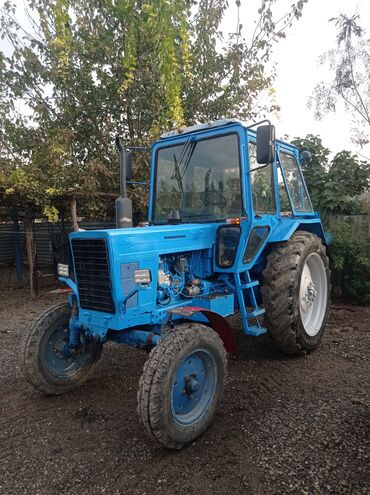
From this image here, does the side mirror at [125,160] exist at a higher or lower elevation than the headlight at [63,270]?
higher

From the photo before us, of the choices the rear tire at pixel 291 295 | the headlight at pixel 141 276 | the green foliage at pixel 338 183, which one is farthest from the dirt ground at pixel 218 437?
the green foliage at pixel 338 183

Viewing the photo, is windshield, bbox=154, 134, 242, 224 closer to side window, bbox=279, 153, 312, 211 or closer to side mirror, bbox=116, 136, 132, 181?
side mirror, bbox=116, 136, 132, 181

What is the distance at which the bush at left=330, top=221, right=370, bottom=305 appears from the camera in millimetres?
6523

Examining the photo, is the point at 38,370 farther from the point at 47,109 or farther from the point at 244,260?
the point at 47,109

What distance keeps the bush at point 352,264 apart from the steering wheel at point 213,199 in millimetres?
3434

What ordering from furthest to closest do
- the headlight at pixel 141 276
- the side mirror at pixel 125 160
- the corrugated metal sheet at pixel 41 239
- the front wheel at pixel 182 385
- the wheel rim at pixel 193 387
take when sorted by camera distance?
the corrugated metal sheet at pixel 41 239, the side mirror at pixel 125 160, the headlight at pixel 141 276, the wheel rim at pixel 193 387, the front wheel at pixel 182 385

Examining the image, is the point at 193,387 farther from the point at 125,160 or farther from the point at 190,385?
the point at 125,160

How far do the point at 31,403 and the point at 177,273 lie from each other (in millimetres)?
1735

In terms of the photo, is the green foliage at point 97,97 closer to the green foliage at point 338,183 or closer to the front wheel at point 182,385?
the green foliage at point 338,183

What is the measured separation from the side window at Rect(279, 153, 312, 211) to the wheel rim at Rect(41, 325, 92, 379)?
2987 mm

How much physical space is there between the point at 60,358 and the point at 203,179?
2233mm

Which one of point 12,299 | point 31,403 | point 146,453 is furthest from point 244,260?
point 12,299

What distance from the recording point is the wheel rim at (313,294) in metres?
4.67

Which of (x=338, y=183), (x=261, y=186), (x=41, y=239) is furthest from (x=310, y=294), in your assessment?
(x=41, y=239)
